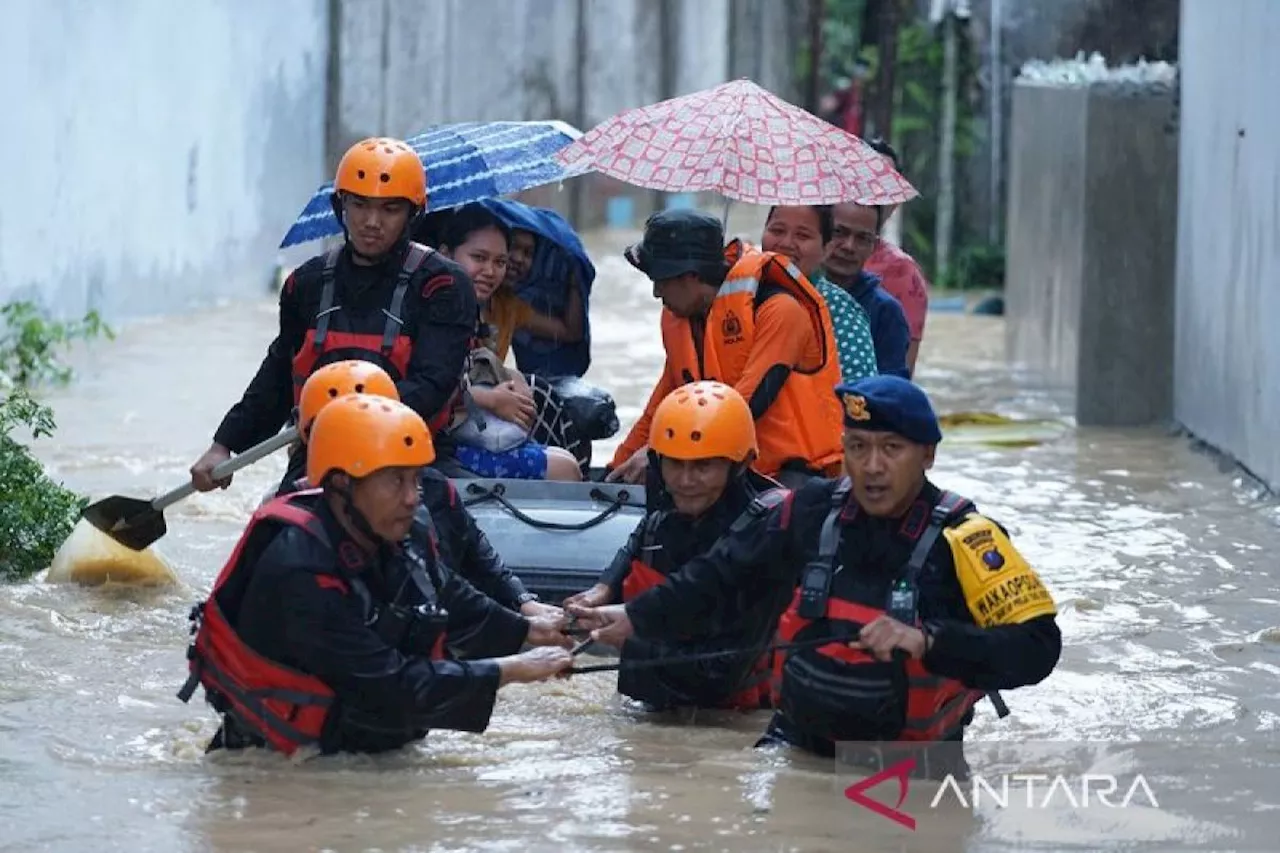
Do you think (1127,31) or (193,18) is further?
(193,18)

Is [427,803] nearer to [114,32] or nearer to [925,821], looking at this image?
[925,821]

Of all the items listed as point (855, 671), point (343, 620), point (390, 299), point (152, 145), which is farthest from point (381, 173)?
point (152, 145)

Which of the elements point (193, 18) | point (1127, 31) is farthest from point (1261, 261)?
point (193, 18)

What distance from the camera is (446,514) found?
6703mm

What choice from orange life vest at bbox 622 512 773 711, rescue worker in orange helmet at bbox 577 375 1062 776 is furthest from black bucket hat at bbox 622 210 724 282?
rescue worker in orange helmet at bbox 577 375 1062 776

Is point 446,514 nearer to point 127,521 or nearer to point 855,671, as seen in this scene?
point 855,671

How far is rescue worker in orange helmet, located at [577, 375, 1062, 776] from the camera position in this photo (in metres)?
5.55

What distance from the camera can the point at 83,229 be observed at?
16797 millimetres

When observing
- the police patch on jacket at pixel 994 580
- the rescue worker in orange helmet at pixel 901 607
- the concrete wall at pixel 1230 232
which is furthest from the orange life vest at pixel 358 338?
the concrete wall at pixel 1230 232

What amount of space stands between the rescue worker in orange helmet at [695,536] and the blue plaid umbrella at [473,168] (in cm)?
170

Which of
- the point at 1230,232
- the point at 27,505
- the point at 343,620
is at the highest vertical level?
the point at 1230,232

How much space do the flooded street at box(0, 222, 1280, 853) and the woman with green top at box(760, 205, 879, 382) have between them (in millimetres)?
1197

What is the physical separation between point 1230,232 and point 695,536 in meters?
6.52

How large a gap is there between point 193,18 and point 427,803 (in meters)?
14.4
